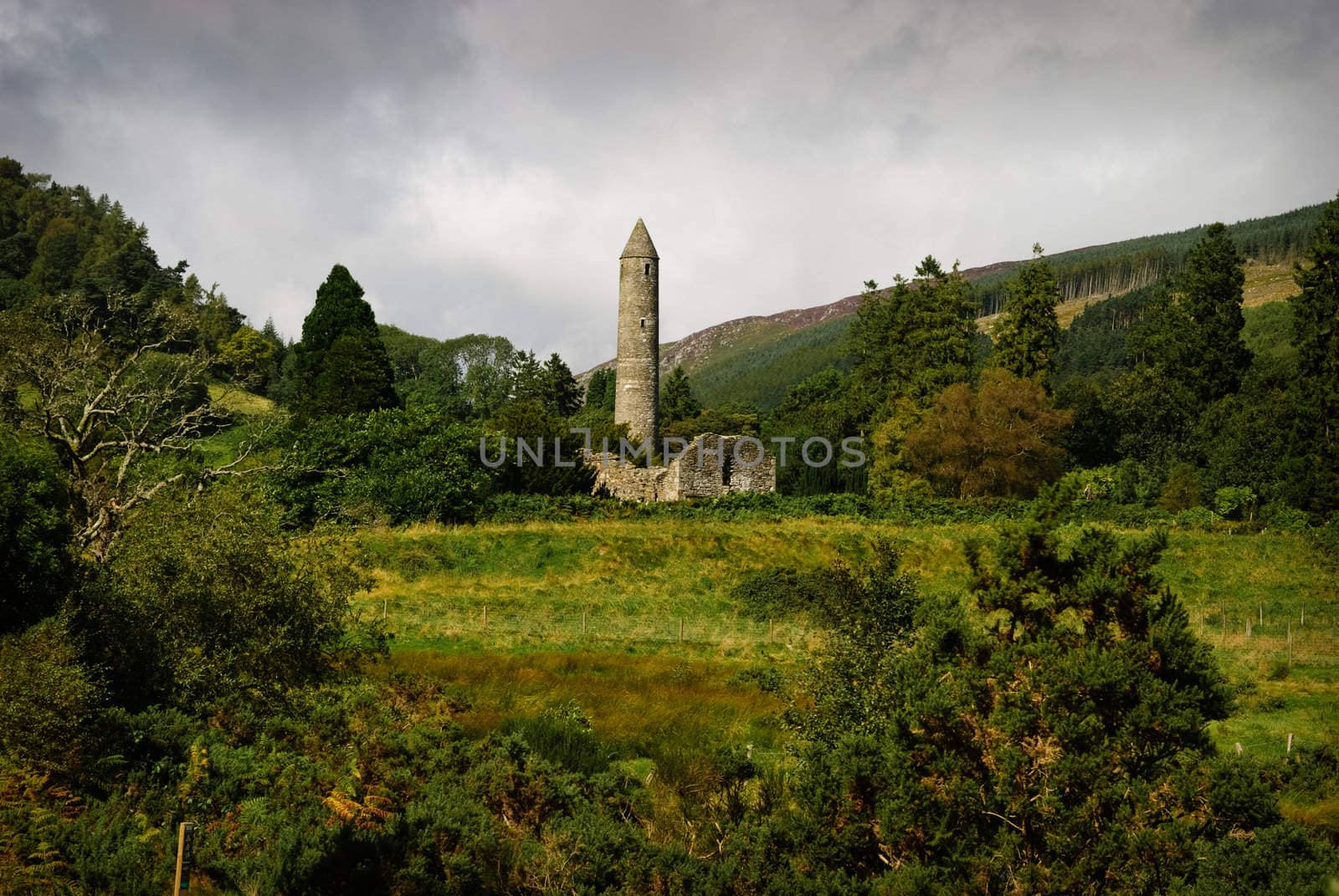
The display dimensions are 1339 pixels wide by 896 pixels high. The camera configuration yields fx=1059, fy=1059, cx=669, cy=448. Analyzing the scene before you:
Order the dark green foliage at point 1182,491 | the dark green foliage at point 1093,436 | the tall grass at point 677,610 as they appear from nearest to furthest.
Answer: the tall grass at point 677,610
the dark green foliage at point 1182,491
the dark green foliage at point 1093,436

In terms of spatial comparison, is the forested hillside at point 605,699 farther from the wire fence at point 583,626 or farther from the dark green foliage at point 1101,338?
the dark green foliage at point 1101,338

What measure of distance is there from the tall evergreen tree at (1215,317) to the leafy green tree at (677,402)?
1283 inches

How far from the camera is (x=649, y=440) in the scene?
5103cm

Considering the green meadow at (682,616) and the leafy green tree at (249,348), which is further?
the leafy green tree at (249,348)

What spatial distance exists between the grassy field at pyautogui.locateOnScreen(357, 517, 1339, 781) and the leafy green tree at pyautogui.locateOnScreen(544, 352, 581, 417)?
135ft

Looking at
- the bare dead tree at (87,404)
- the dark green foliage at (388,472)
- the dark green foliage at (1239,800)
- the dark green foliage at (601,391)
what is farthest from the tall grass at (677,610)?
the dark green foliage at (601,391)

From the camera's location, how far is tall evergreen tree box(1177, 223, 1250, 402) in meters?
55.7

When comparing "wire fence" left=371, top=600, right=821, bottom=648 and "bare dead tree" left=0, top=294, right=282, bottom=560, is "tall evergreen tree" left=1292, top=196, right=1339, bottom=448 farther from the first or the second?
"bare dead tree" left=0, top=294, right=282, bottom=560

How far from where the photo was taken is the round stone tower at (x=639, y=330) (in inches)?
2028

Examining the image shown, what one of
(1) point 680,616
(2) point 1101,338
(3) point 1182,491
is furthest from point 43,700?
(2) point 1101,338

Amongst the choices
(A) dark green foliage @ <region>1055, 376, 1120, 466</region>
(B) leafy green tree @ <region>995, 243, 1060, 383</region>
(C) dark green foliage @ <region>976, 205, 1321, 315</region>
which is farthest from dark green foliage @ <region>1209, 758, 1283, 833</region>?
(C) dark green foliage @ <region>976, 205, 1321, 315</region>

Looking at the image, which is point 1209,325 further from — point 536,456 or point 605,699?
point 605,699

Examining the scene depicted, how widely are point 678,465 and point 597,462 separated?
398 cm

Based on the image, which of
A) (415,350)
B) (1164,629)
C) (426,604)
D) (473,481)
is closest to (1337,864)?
(1164,629)
